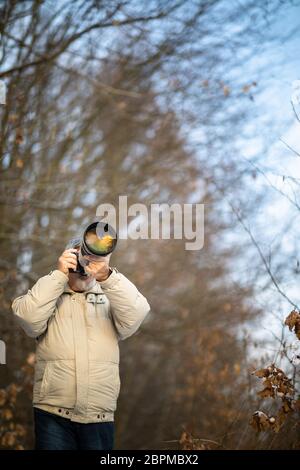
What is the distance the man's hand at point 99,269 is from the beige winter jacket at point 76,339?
3 cm

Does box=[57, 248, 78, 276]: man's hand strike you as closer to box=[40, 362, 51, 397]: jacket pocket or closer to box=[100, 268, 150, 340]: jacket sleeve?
box=[100, 268, 150, 340]: jacket sleeve

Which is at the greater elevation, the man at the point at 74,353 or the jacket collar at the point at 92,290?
the jacket collar at the point at 92,290

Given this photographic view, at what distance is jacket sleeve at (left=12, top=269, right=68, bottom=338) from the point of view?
3.40 metres

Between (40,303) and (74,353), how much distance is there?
0.32 m

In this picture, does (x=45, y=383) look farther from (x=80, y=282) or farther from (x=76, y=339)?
(x=80, y=282)

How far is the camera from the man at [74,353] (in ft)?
11.2

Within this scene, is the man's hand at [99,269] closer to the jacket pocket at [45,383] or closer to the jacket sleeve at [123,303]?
the jacket sleeve at [123,303]

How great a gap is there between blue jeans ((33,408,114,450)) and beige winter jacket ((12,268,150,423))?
4cm

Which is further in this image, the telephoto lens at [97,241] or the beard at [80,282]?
the beard at [80,282]

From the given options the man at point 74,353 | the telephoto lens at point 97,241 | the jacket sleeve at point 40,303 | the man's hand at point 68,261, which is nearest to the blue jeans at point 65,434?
the man at point 74,353

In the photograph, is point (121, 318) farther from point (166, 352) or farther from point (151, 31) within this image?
point (166, 352)

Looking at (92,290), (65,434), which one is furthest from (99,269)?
(65,434)

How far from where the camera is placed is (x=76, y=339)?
3.51 meters
